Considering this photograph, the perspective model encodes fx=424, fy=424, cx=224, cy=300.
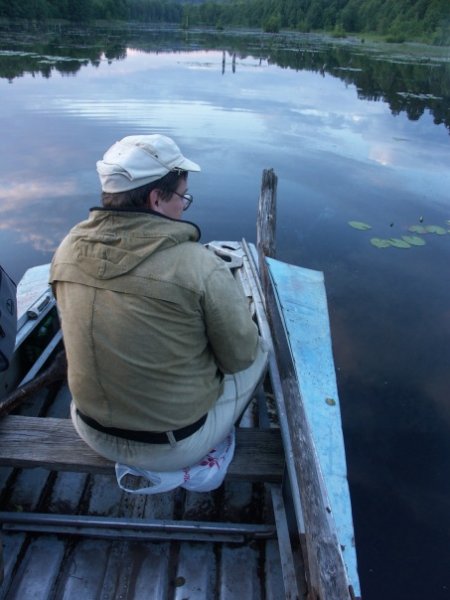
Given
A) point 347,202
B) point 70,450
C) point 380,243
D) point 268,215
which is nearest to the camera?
point 70,450

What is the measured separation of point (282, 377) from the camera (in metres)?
3.29

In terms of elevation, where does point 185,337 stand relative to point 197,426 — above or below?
above

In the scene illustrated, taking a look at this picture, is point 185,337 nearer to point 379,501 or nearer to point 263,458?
point 263,458

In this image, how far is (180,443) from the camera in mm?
2191

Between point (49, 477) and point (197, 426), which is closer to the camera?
point (197, 426)

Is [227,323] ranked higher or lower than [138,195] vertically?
lower

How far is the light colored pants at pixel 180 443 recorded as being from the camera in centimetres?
219

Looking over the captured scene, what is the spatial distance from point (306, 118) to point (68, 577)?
20.2 m

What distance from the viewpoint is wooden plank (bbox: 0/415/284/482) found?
2.59 m

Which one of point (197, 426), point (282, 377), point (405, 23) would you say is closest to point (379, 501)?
point (282, 377)

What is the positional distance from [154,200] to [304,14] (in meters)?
101

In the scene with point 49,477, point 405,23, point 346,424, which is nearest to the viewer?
point 49,477

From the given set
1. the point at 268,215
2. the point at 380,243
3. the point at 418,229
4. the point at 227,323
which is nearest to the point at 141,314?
the point at 227,323

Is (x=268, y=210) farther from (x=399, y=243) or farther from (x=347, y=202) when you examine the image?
(x=347, y=202)
